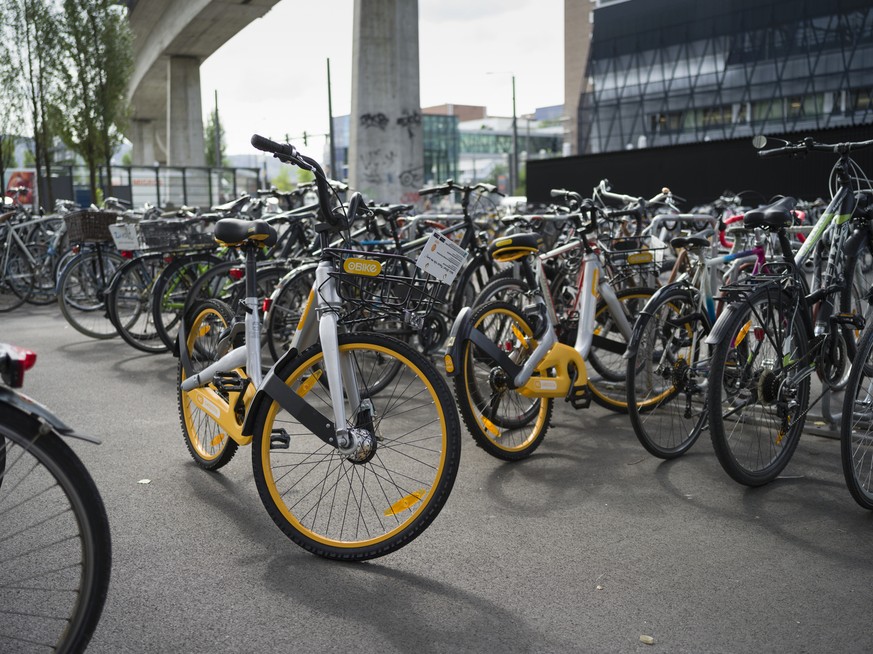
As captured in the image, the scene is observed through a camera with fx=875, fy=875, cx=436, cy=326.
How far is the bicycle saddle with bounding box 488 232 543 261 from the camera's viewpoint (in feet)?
14.4

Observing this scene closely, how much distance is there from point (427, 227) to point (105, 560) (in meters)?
7.16

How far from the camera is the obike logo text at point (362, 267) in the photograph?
3.11 m

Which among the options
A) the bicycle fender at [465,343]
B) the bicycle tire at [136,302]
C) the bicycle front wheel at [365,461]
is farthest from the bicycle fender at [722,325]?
the bicycle tire at [136,302]

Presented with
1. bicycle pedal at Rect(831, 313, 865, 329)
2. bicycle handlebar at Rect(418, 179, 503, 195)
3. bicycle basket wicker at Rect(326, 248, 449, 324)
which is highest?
bicycle handlebar at Rect(418, 179, 503, 195)

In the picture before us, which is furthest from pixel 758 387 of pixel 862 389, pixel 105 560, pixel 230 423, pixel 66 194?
pixel 66 194

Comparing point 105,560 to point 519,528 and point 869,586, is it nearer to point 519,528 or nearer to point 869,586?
point 519,528

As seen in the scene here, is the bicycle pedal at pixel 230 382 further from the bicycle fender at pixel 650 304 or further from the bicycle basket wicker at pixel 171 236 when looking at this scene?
the bicycle basket wicker at pixel 171 236

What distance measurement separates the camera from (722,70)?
48.4 m

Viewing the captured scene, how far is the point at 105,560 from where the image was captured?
6.80 feet

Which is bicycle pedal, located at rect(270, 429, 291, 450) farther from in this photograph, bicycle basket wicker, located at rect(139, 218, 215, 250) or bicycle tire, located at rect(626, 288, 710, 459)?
bicycle basket wicker, located at rect(139, 218, 215, 250)

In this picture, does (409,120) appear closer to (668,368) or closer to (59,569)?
(668,368)

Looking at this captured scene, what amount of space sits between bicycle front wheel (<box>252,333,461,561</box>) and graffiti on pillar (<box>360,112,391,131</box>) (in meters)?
12.7

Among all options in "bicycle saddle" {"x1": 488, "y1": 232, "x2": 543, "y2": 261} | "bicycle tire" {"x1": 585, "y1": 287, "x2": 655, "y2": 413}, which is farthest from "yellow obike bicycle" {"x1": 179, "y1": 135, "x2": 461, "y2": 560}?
"bicycle tire" {"x1": 585, "y1": 287, "x2": 655, "y2": 413}

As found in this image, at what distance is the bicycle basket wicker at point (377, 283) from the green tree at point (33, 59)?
1569cm
